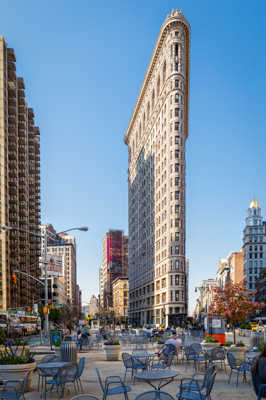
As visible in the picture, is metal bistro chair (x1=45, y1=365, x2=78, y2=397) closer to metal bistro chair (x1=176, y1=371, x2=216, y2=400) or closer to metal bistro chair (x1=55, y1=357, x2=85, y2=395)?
metal bistro chair (x1=55, y1=357, x2=85, y2=395)

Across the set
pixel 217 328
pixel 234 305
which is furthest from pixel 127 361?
pixel 217 328

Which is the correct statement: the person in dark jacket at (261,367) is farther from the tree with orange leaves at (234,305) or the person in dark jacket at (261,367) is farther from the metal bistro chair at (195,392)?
the tree with orange leaves at (234,305)

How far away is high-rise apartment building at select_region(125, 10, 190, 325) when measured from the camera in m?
85.5

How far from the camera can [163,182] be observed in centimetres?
9231

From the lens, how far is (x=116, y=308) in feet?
614

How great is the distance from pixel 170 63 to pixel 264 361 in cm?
9203

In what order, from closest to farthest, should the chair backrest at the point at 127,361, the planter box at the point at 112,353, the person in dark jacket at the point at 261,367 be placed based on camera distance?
the person in dark jacket at the point at 261,367 → the chair backrest at the point at 127,361 → the planter box at the point at 112,353

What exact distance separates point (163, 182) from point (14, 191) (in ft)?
100

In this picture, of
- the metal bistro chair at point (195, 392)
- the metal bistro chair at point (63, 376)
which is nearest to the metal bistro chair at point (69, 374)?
the metal bistro chair at point (63, 376)

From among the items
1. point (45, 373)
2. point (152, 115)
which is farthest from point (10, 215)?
point (45, 373)

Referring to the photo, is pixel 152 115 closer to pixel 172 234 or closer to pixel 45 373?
pixel 172 234

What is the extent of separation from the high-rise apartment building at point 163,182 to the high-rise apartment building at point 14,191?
27.1 metres

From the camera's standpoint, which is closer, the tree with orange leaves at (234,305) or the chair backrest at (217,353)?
the chair backrest at (217,353)

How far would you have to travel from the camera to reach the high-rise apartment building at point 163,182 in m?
85.5
